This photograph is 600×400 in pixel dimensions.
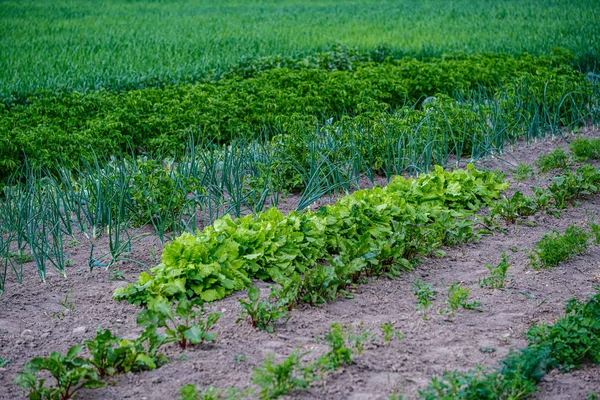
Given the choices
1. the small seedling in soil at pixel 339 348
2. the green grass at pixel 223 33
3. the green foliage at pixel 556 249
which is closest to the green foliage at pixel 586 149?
the green foliage at pixel 556 249

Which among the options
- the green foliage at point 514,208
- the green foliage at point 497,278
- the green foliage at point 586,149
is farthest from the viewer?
the green foliage at point 586,149

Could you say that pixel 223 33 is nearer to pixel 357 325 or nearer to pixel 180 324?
pixel 357 325

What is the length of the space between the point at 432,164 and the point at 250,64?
501 centimetres

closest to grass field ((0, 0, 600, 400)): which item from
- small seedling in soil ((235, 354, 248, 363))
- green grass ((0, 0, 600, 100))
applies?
small seedling in soil ((235, 354, 248, 363))

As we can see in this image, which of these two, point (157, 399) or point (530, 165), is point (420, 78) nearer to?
point (530, 165)

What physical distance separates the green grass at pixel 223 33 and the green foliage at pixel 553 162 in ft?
18.0

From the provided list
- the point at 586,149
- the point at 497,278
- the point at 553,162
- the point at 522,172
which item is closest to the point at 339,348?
the point at 497,278

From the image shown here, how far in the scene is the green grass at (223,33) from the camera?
434 inches

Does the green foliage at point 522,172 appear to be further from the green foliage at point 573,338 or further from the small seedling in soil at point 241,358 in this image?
the small seedling in soil at point 241,358

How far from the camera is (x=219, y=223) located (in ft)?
15.0

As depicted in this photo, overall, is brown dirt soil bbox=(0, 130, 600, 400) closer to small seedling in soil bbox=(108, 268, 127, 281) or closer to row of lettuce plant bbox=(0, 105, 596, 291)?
small seedling in soil bbox=(108, 268, 127, 281)

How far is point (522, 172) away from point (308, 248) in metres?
2.82

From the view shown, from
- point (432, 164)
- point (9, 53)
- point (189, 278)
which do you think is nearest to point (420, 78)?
point (432, 164)

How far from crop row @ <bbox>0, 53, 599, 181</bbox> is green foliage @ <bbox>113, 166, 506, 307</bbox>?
4.08 ft
